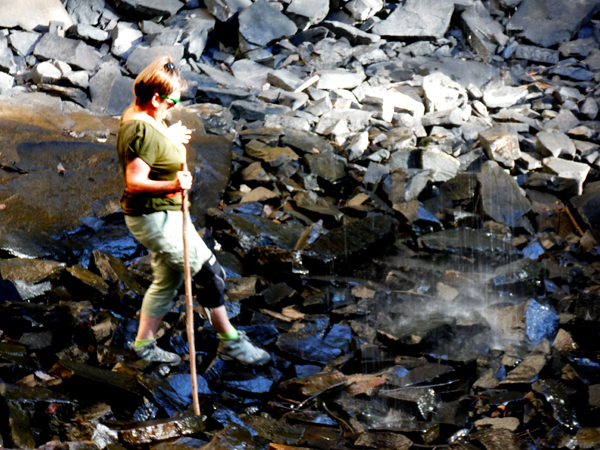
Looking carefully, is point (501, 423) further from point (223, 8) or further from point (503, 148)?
point (223, 8)

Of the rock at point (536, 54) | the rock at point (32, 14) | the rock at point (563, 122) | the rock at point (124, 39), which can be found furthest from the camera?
the rock at point (536, 54)

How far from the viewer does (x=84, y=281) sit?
4.45 metres

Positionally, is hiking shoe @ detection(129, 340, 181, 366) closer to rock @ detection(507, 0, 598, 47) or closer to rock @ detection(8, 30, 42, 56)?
rock @ detection(8, 30, 42, 56)

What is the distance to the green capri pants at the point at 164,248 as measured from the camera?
11.2 ft

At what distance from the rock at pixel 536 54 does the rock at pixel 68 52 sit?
8.87 m

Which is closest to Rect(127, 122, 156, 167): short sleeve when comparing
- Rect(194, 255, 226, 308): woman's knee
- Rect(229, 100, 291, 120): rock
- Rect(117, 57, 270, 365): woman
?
Rect(117, 57, 270, 365): woman

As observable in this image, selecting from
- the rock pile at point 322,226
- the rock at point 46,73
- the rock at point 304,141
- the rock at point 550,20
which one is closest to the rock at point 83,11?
the rock pile at point 322,226

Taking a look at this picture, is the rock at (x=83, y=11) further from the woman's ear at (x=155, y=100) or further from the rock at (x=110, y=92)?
the woman's ear at (x=155, y=100)

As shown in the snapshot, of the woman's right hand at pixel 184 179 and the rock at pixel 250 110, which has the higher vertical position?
the woman's right hand at pixel 184 179

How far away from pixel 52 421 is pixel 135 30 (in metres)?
9.79

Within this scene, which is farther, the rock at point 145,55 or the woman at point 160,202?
the rock at point 145,55

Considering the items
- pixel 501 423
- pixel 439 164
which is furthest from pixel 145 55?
pixel 501 423

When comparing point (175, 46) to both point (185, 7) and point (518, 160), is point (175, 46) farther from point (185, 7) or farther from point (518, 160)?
point (518, 160)

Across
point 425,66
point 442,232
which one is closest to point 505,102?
point 425,66
